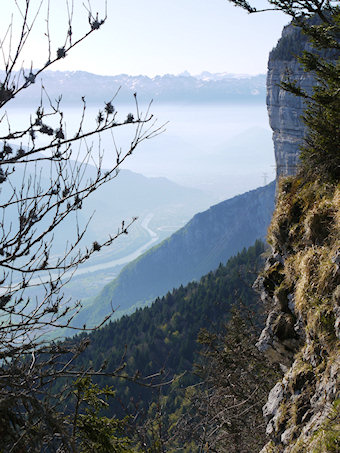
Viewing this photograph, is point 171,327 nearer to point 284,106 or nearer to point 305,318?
point 284,106

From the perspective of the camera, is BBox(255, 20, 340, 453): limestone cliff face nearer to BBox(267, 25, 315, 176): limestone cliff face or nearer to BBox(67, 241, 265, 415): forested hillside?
BBox(67, 241, 265, 415): forested hillside

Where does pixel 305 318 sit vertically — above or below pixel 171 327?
above

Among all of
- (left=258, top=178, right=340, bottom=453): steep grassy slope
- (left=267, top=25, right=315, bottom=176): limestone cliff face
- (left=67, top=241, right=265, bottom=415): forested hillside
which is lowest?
(left=67, top=241, right=265, bottom=415): forested hillside

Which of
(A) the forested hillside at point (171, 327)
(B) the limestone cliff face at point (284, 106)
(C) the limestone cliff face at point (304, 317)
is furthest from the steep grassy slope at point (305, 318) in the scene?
(B) the limestone cliff face at point (284, 106)

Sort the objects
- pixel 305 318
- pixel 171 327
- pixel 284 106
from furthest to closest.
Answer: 1. pixel 284 106
2. pixel 171 327
3. pixel 305 318

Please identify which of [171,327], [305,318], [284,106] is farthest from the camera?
[284,106]

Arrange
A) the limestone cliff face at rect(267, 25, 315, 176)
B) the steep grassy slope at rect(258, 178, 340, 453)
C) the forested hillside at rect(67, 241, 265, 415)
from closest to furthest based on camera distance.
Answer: the steep grassy slope at rect(258, 178, 340, 453) → the forested hillside at rect(67, 241, 265, 415) → the limestone cliff face at rect(267, 25, 315, 176)

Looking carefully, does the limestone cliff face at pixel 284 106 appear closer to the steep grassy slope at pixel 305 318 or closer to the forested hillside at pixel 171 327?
the forested hillside at pixel 171 327

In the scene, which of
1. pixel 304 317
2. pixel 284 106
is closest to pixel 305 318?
pixel 304 317

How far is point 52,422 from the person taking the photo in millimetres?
3617

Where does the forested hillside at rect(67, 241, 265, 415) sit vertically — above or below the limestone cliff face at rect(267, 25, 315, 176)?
below

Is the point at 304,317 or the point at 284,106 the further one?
the point at 284,106

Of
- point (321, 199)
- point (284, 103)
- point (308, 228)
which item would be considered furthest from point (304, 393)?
point (284, 103)

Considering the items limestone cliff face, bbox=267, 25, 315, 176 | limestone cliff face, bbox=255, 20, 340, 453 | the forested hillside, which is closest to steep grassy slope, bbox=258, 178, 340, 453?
limestone cliff face, bbox=255, 20, 340, 453
